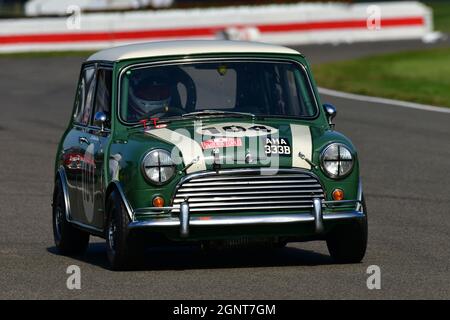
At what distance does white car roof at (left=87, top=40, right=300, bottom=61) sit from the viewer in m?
10.4

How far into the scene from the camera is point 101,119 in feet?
33.2

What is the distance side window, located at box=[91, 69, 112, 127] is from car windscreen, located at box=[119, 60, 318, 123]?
0.71ft

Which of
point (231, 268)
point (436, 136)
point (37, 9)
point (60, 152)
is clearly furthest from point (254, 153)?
point (37, 9)

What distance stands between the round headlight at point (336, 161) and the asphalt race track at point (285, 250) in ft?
2.10

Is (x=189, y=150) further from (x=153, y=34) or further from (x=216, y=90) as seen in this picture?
(x=153, y=34)

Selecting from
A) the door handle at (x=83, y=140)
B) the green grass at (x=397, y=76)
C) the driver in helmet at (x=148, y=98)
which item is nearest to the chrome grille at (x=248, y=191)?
the driver in helmet at (x=148, y=98)

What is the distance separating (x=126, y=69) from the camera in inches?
405

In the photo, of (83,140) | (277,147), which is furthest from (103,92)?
(277,147)

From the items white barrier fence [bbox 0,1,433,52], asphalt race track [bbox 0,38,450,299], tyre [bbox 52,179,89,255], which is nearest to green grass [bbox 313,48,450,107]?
asphalt race track [bbox 0,38,450,299]

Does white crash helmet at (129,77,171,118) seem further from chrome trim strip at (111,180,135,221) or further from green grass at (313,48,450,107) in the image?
green grass at (313,48,450,107)

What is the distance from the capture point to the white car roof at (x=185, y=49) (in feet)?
34.0

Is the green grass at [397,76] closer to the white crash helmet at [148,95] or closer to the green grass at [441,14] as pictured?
the white crash helmet at [148,95]

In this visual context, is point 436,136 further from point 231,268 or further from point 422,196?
point 231,268

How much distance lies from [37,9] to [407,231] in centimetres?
4867
